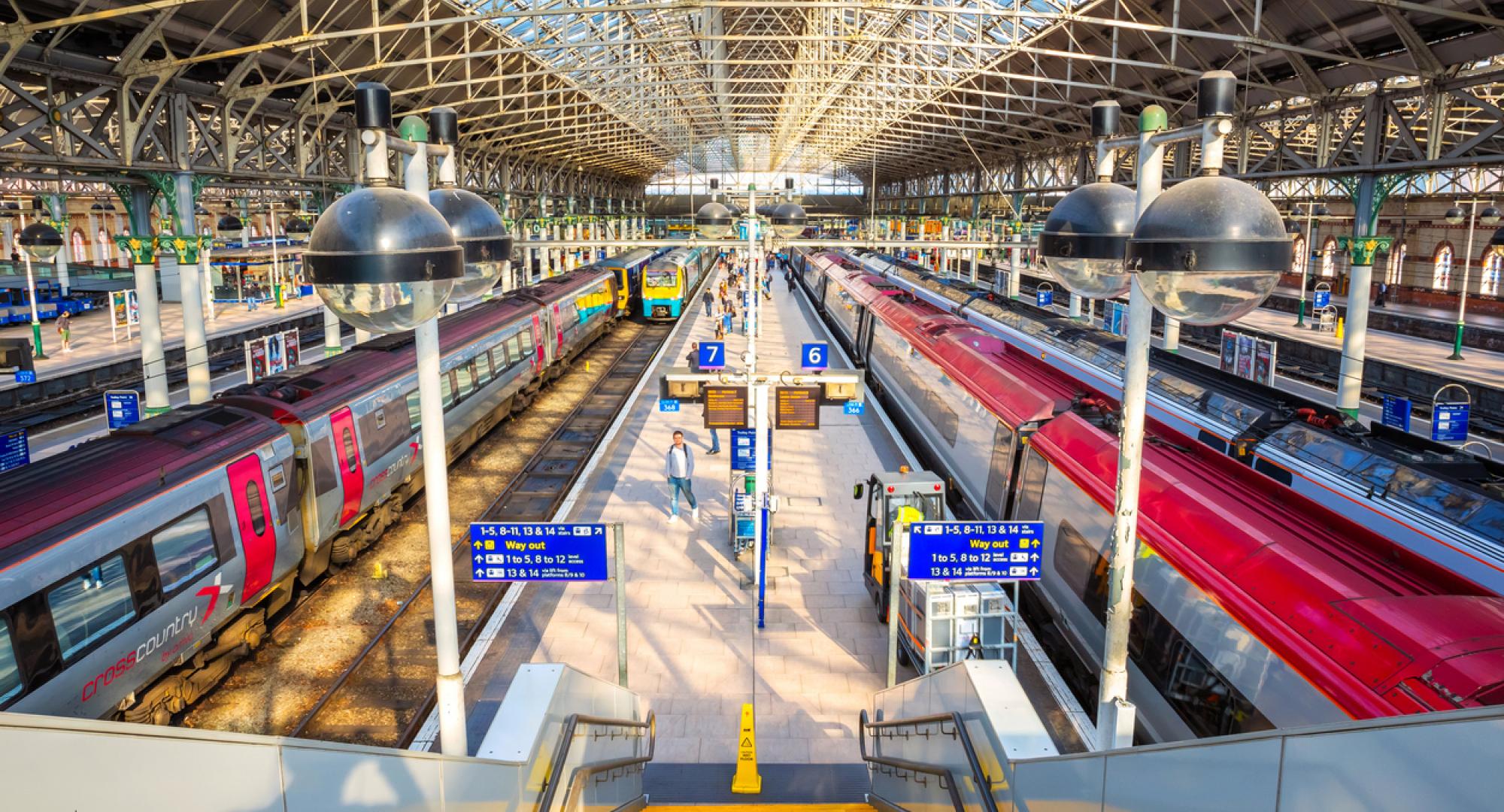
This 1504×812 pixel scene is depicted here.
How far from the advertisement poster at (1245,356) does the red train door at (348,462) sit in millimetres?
17270

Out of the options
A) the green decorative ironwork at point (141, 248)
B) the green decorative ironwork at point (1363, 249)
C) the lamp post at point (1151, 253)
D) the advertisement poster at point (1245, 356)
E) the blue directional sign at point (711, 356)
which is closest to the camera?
the lamp post at point (1151, 253)

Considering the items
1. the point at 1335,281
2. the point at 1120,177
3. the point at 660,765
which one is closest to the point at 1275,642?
the point at 660,765

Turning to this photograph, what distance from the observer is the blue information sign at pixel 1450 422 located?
16125mm

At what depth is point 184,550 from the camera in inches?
358

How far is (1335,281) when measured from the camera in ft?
152

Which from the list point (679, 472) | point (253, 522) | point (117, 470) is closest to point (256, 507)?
point (253, 522)

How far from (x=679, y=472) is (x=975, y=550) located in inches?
284

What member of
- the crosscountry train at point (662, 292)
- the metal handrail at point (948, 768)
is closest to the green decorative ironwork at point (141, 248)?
the metal handrail at point (948, 768)

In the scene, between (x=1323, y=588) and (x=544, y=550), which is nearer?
(x=1323, y=588)

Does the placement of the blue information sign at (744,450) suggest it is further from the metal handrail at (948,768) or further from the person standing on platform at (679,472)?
the metal handrail at (948,768)

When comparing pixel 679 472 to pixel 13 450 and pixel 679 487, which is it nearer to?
pixel 679 487

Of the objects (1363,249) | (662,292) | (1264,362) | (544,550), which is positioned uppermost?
(1363,249)

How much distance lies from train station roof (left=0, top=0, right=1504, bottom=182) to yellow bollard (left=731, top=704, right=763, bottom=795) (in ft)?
39.4

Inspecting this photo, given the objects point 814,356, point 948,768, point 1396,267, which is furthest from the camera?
point 1396,267
